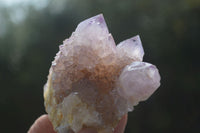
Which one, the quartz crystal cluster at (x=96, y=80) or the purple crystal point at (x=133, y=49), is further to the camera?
the purple crystal point at (x=133, y=49)

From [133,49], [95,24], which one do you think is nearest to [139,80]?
[133,49]

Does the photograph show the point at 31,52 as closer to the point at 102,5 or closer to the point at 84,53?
the point at 102,5

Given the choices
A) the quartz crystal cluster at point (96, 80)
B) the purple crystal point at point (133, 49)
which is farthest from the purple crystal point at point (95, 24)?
the purple crystal point at point (133, 49)

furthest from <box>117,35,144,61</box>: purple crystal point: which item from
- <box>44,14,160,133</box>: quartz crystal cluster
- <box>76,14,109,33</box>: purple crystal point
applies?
<box>76,14,109,33</box>: purple crystal point

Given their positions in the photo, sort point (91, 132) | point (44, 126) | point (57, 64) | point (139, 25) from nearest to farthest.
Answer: point (91, 132), point (57, 64), point (44, 126), point (139, 25)

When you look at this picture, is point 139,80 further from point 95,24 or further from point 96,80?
point 95,24

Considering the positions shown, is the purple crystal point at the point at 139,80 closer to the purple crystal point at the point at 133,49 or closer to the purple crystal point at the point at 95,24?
the purple crystal point at the point at 133,49

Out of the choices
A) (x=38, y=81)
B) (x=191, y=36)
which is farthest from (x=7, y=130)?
(x=191, y=36)
